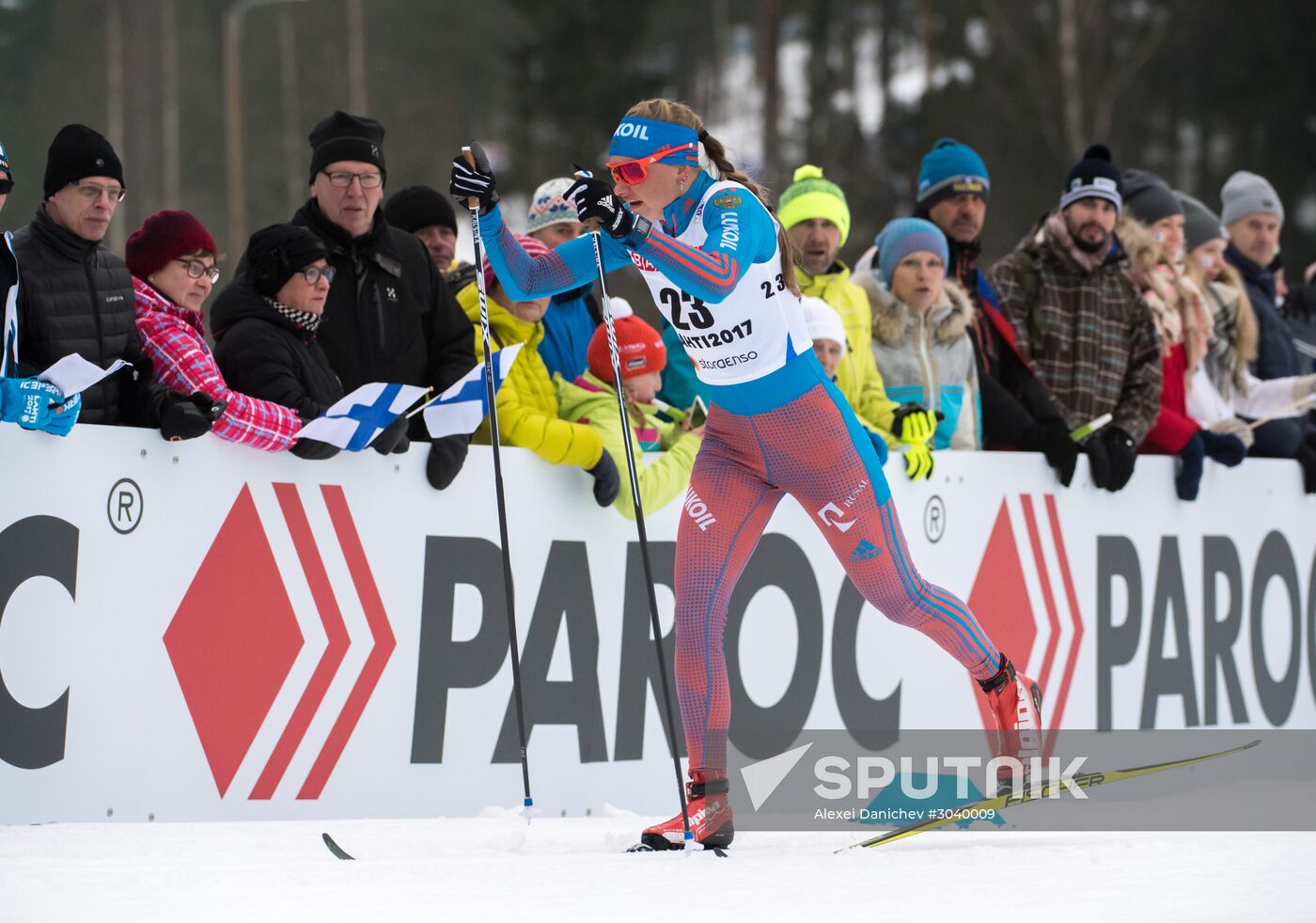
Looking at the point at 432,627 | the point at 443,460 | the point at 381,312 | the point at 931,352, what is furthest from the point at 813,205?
the point at 432,627

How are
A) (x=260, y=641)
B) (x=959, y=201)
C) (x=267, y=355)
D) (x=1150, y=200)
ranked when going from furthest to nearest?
1. (x=1150, y=200)
2. (x=959, y=201)
3. (x=267, y=355)
4. (x=260, y=641)

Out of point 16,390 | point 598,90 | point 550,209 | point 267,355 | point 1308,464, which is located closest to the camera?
point 16,390

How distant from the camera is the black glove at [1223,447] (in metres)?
8.20

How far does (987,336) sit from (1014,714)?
2942 mm

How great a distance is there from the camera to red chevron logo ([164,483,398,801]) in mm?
4762

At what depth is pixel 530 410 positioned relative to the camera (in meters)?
5.84

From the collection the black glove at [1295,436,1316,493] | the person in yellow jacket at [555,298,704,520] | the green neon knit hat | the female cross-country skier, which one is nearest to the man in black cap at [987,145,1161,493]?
the green neon knit hat

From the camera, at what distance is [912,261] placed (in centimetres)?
707

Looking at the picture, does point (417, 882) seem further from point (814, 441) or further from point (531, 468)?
point (531, 468)

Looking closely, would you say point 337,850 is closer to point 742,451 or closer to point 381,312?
point 742,451

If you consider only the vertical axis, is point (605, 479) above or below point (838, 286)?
below

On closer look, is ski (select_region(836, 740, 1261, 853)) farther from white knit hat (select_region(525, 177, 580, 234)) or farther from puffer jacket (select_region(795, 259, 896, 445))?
white knit hat (select_region(525, 177, 580, 234))

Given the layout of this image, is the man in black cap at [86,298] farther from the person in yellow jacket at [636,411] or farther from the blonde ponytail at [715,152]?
the person in yellow jacket at [636,411]

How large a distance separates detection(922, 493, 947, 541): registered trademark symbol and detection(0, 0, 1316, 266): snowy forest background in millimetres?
15010
